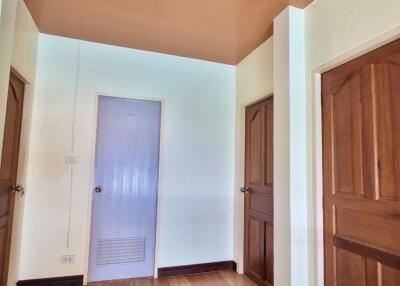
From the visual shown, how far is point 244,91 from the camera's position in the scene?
321 cm

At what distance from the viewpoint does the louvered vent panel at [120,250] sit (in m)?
2.79

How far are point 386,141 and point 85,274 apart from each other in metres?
2.84

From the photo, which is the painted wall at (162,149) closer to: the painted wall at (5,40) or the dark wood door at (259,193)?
the dark wood door at (259,193)

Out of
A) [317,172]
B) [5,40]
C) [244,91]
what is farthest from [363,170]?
[5,40]

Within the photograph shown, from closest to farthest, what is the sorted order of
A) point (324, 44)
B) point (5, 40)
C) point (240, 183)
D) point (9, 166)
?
point (5, 40) < point (324, 44) < point (9, 166) < point (240, 183)

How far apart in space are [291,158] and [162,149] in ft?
4.86

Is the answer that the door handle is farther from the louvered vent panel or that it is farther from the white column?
the white column

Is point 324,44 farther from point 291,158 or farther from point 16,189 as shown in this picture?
point 16,189

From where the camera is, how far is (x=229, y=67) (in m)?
3.43

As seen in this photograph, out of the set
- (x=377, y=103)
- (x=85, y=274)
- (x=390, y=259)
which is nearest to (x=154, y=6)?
(x=377, y=103)

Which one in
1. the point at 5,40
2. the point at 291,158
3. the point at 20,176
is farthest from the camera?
the point at 20,176

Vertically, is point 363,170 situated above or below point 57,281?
above

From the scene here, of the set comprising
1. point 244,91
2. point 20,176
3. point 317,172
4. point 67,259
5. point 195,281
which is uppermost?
point 244,91

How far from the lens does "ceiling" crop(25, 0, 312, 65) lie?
2229mm
